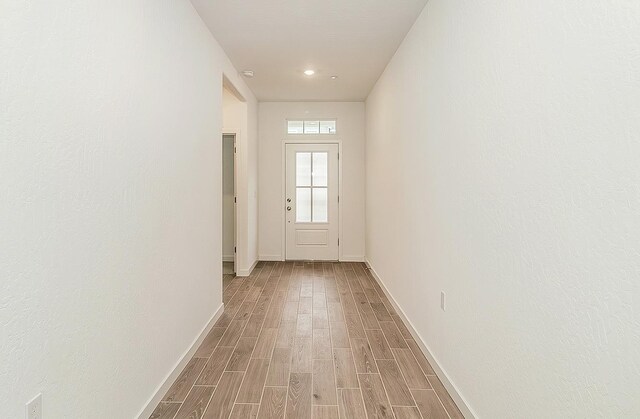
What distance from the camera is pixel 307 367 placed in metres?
2.56

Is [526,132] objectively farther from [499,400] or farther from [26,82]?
[26,82]

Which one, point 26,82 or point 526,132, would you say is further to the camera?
point 526,132

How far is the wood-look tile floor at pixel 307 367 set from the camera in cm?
207

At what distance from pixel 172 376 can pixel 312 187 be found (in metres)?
4.27

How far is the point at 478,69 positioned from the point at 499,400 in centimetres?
158

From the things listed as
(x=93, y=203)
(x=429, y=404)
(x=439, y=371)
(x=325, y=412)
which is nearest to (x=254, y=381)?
(x=325, y=412)

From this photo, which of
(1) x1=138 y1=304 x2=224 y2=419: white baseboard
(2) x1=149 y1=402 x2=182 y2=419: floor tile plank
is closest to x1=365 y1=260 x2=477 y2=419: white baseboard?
(2) x1=149 y1=402 x2=182 y2=419: floor tile plank

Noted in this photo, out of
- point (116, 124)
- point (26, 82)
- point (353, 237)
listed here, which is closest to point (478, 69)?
point (116, 124)

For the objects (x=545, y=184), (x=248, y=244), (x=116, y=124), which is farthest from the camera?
(x=248, y=244)

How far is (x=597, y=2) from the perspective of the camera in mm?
1079

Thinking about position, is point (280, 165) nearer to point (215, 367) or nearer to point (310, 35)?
point (310, 35)

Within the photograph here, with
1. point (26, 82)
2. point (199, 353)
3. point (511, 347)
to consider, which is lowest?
point (199, 353)

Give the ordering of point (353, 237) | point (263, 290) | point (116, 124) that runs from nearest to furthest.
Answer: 1. point (116, 124)
2. point (263, 290)
3. point (353, 237)

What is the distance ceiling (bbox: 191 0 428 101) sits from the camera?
9.28ft
